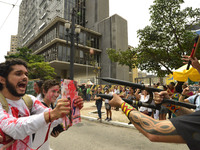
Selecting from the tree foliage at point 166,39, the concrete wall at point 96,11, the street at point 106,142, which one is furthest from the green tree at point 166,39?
the concrete wall at point 96,11

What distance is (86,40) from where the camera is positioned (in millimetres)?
29719

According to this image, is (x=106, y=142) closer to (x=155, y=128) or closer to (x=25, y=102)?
(x=25, y=102)

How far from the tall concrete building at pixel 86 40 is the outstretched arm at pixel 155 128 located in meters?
24.5

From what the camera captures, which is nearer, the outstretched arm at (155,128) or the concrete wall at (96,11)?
the outstretched arm at (155,128)

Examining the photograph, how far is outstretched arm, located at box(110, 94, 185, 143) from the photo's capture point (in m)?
1.15

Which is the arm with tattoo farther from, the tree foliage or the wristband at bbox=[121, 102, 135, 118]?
the tree foliage

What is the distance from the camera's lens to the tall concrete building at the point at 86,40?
1046 inches

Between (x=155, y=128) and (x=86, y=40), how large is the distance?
97.9ft

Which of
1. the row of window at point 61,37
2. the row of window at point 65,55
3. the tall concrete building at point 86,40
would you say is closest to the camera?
the row of window at point 65,55

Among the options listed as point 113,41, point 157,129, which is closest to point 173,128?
point 157,129

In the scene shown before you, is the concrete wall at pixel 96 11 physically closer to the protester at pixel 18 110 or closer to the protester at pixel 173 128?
the protester at pixel 18 110

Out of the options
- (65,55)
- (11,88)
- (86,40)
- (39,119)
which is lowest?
(39,119)

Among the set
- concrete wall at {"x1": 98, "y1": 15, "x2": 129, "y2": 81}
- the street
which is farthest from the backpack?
concrete wall at {"x1": 98, "y1": 15, "x2": 129, "y2": 81}

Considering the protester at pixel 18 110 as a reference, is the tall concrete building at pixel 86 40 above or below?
above
